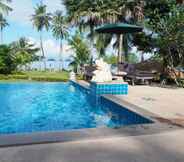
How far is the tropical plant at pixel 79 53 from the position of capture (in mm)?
31531

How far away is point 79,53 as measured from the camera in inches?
1257

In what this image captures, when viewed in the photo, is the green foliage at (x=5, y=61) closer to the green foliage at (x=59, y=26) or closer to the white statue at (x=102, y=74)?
the white statue at (x=102, y=74)

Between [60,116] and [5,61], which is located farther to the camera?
[5,61]

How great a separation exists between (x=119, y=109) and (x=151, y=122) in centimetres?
224

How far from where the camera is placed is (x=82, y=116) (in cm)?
814

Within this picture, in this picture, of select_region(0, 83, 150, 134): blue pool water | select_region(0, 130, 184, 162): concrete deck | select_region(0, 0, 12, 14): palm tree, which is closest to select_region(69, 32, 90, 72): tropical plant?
select_region(0, 0, 12, 14): palm tree

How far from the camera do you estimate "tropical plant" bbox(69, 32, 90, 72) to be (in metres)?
31.5

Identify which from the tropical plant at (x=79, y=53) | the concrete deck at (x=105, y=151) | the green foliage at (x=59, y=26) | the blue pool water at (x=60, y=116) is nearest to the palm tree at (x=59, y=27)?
the green foliage at (x=59, y=26)

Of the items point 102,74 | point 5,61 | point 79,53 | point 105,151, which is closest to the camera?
point 105,151

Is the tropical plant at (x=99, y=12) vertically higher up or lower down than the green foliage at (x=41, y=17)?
lower down

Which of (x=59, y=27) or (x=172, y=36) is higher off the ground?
(x=59, y=27)

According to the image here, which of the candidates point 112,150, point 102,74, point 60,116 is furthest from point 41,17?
point 112,150

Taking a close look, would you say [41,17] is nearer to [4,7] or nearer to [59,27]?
[59,27]

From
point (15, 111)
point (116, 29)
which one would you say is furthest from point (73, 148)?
point (116, 29)
